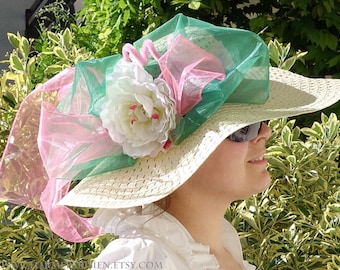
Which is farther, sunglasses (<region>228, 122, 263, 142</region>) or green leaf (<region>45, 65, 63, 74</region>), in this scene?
green leaf (<region>45, 65, 63, 74</region>)

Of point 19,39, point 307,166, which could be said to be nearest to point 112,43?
point 19,39

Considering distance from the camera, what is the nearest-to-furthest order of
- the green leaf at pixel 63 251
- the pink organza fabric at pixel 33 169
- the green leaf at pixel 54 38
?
the pink organza fabric at pixel 33 169
the green leaf at pixel 63 251
the green leaf at pixel 54 38

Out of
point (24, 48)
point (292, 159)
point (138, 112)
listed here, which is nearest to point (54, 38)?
point (24, 48)

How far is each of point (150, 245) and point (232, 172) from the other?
0.61 ft

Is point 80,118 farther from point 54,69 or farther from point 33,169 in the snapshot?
point 54,69

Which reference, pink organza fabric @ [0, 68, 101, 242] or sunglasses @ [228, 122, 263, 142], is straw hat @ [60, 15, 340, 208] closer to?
sunglasses @ [228, 122, 263, 142]

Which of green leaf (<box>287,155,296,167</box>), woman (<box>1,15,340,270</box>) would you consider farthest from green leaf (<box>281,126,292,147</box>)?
woman (<box>1,15,340,270</box>)

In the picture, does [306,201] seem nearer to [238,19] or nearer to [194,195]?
[194,195]

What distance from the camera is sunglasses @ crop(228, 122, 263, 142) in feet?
3.75

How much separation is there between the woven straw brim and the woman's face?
0.06 meters

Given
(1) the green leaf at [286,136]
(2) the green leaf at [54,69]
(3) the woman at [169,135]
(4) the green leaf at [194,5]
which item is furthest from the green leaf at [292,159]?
(4) the green leaf at [194,5]

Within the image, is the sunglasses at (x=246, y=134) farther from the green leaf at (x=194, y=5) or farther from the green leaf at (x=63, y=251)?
the green leaf at (x=194, y=5)

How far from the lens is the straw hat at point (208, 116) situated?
1060mm

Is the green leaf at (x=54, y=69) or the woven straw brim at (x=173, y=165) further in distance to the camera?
the green leaf at (x=54, y=69)
